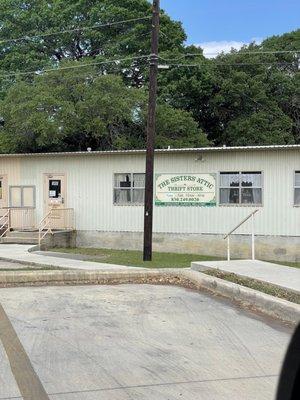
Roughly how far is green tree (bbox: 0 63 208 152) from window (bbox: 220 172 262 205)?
26.8ft

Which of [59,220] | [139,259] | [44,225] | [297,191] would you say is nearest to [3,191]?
[44,225]

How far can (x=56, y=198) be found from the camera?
23203mm

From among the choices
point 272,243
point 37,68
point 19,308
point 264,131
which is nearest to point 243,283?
point 19,308

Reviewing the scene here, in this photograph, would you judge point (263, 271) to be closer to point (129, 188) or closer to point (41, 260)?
point (41, 260)

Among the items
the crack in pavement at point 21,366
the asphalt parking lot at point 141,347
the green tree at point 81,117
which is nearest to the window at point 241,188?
the green tree at point 81,117

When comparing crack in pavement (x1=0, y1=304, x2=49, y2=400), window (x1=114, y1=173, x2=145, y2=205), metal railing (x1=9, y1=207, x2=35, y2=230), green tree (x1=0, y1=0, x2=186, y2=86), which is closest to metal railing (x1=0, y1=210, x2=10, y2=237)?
metal railing (x1=9, y1=207, x2=35, y2=230)

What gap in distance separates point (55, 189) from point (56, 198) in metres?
0.38

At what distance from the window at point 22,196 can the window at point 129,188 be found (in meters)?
3.71

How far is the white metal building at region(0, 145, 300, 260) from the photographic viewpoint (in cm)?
2008

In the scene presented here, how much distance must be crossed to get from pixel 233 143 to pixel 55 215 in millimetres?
16469

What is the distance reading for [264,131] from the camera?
3559 cm

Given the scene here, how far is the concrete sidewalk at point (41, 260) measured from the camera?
Result: 13742mm

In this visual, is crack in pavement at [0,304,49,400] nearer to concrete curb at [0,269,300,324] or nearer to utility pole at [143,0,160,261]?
concrete curb at [0,269,300,324]

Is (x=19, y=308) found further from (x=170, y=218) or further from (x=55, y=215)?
(x=55, y=215)
